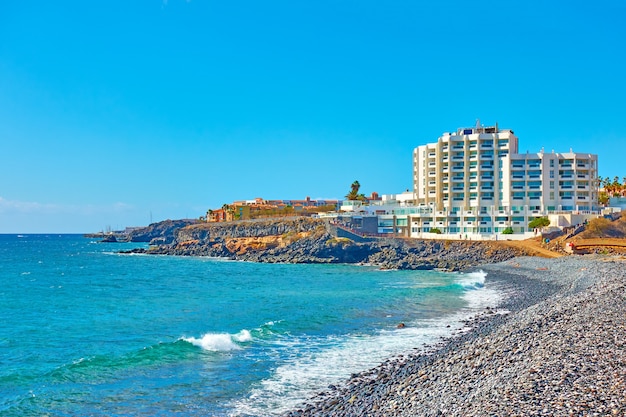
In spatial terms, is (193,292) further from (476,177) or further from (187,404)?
(476,177)

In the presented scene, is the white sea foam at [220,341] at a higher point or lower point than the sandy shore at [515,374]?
lower

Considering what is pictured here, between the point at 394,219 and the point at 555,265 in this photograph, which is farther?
the point at 394,219

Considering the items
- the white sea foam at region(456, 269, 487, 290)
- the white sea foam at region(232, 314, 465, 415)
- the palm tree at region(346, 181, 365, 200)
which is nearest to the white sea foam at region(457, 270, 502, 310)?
the white sea foam at region(456, 269, 487, 290)

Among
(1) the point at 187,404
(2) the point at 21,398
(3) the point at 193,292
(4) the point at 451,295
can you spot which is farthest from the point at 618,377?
(3) the point at 193,292

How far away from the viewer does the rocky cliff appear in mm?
77875

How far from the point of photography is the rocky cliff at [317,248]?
7788 centimetres

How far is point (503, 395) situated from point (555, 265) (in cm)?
5114

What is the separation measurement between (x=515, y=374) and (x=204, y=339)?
1605 centimetres

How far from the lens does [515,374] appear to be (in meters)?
15.3

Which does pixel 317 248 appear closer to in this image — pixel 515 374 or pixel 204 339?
pixel 204 339

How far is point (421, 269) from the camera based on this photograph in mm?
73125

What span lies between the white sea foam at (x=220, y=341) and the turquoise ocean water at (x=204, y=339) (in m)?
0.05

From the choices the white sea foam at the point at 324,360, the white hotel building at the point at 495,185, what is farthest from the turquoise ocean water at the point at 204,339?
the white hotel building at the point at 495,185

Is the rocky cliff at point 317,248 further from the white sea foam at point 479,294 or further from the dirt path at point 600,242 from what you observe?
the white sea foam at point 479,294
